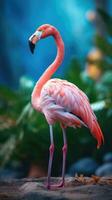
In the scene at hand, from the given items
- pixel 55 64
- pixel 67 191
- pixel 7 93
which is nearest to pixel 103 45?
pixel 7 93

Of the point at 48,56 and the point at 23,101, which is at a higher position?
the point at 48,56

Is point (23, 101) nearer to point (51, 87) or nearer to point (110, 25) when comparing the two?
point (110, 25)

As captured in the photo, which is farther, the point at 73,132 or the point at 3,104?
the point at 3,104

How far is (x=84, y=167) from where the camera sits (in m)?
8.48

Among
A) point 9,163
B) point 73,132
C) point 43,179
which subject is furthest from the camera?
point 9,163

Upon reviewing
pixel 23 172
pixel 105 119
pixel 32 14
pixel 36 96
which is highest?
pixel 32 14

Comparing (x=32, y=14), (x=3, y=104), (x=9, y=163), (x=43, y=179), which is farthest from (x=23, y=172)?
(x=43, y=179)

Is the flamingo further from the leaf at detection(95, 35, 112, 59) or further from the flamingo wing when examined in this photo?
the leaf at detection(95, 35, 112, 59)

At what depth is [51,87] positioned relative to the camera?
4.84 metres

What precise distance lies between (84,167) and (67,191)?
12.7 ft

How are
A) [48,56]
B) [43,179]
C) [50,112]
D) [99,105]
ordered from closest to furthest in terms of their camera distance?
[50,112] < [43,179] < [99,105] < [48,56]

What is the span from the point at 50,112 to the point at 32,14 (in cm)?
653

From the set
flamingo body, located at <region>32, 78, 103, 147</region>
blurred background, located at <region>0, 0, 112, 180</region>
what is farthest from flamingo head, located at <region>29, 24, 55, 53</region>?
blurred background, located at <region>0, 0, 112, 180</region>

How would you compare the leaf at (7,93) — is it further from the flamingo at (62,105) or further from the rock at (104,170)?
the flamingo at (62,105)
